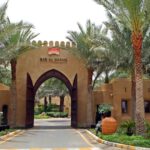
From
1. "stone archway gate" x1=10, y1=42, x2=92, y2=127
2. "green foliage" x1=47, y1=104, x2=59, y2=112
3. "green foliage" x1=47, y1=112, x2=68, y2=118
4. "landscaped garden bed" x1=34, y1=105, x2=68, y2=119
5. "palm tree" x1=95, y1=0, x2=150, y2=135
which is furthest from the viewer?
"green foliage" x1=47, y1=104, x2=59, y2=112

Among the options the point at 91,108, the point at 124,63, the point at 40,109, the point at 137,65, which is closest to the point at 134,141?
the point at 137,65

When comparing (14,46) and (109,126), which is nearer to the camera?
(109,126)

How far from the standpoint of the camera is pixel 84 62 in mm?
39031

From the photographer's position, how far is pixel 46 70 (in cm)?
4016

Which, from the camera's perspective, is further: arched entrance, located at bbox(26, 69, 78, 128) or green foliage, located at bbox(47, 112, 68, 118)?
green foliage, located at bbox(47, 112, 68, 118)

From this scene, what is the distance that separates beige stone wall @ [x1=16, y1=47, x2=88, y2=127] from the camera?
129 feet

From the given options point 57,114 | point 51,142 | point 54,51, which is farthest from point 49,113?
point 51,142

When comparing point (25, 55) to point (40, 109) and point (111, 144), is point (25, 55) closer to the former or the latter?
point (111, 144)

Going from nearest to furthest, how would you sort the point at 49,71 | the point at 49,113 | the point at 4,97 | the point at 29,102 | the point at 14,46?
1. the point at 14,46
2. the point at 4,97
3. the point at 29,102
4. the point at 49,71
5. the point at 49,113

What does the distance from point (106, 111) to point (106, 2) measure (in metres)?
11.9

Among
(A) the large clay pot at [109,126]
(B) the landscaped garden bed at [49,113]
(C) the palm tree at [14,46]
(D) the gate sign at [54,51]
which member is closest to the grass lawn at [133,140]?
(A) the large clay pot at [109,126]

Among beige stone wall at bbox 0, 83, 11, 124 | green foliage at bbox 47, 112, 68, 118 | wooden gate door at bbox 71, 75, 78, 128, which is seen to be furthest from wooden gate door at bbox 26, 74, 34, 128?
green foliage at bbox 47, 112, 68, 118

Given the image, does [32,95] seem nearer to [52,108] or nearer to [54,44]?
[54,44]

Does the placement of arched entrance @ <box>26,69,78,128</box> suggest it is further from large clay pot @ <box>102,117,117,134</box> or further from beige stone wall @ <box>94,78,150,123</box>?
large clay pot @ <box>102,117,117,134</box>
